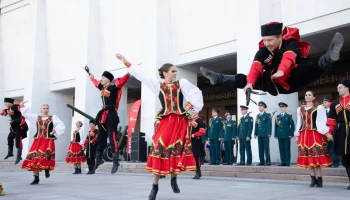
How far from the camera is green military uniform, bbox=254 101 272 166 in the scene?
Answer: 10969 millimetres

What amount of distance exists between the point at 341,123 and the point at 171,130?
11.6 ft

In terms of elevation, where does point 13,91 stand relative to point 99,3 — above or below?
below

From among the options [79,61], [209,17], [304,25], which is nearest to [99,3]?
[79,61]

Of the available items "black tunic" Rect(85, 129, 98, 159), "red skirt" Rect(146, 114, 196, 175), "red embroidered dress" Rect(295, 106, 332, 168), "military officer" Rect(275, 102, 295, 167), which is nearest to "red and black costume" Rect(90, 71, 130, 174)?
"red skirt" Rect(146, 114, 196, 175)

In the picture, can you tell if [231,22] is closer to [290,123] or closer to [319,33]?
[319,33]

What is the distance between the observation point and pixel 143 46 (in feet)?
56.1

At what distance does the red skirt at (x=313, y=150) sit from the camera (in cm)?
732

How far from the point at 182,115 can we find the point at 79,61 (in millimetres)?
15068

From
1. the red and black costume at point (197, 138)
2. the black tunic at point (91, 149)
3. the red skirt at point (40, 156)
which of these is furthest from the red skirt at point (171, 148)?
the black tunic at point (91, 149)

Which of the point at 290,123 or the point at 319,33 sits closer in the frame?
the point at 290,123

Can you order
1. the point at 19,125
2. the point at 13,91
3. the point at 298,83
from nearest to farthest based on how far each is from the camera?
the point at 298,83, the point at 19,125, the point at 13,91

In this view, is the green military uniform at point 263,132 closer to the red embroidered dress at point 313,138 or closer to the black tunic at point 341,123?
the red embroidered dress at point 313,138

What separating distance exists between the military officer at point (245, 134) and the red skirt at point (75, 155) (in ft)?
17.7

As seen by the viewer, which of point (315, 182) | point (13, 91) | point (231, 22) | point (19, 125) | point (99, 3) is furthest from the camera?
point (13, 91)
